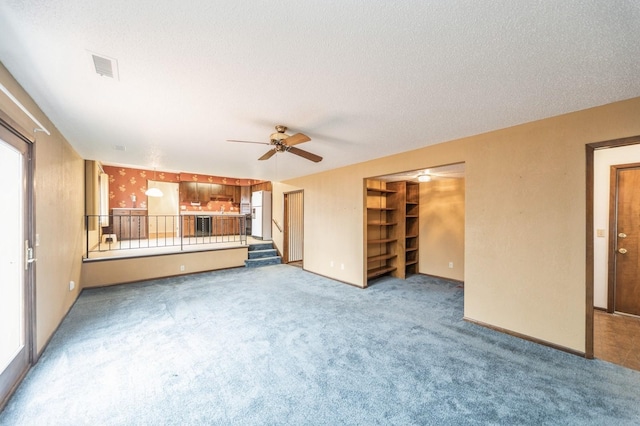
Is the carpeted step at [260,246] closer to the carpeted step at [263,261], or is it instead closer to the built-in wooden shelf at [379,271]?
the carpeted step at [263,261]

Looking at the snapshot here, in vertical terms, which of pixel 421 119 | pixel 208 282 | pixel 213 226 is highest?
pixel 421 119

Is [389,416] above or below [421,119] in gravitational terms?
below

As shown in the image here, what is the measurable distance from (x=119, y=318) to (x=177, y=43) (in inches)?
137

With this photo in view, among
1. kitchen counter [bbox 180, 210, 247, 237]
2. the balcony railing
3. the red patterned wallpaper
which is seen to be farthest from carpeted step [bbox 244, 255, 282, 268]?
the red patterned wallpaper

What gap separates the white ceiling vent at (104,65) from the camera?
1579 millimetres

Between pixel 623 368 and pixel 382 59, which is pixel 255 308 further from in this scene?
pixel 623 368

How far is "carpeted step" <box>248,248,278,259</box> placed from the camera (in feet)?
21.5

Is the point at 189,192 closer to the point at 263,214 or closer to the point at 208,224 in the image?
the point at 208,224

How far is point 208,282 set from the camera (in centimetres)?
487

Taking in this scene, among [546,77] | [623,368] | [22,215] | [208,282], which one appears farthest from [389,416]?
[208,282]

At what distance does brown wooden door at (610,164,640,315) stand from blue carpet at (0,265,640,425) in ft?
5.76

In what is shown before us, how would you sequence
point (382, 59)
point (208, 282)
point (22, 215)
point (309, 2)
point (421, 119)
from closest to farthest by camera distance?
point (309, 2)
point (382, 59)
point (22, 215)
point (421, 119)
point (208, 282)

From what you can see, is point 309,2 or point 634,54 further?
point 634,54

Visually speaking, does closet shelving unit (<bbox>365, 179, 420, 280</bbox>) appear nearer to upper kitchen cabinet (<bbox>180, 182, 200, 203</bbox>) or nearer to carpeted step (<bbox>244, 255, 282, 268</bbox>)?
carpeted step (<bbox>244, 255, 282, 268</bbox>)
